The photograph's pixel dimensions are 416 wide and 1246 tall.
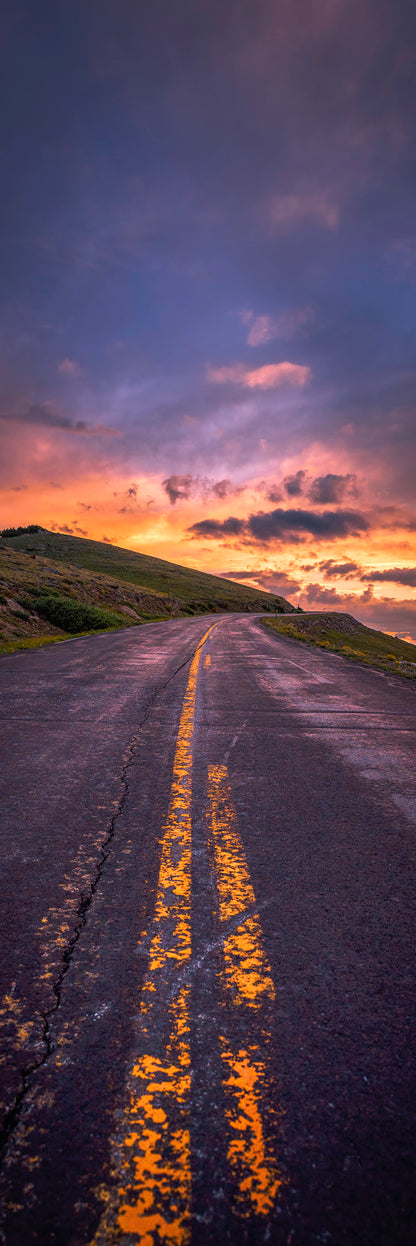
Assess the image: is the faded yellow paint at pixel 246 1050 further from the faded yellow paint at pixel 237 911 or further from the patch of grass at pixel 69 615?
the patch of grass at pixel 69 615

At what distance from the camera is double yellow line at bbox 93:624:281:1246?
4.42ft

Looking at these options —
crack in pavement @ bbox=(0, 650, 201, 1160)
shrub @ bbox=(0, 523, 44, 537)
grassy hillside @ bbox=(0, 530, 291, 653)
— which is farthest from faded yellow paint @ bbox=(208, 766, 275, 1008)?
shrub @ bbox=(0, 523, 44, 537)

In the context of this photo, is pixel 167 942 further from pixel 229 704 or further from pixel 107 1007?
pixel 229 704

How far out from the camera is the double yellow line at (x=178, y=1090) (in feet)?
4.42

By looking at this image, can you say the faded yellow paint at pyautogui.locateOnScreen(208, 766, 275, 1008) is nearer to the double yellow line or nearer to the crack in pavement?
the double yellow line

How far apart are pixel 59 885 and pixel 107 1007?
0.92 meters

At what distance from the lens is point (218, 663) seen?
1286 cm

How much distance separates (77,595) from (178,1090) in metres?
33.0

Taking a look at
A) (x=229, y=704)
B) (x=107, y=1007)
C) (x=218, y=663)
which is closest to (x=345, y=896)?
(x=107, y=1007)

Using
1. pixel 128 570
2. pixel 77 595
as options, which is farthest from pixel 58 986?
pixel 128 570

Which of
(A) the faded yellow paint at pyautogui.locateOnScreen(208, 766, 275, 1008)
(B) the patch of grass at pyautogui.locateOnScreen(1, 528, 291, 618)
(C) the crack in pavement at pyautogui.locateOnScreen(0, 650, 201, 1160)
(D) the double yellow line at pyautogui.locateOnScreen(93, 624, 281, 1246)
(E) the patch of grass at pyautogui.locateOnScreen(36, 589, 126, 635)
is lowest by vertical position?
(C) the crack in pavement at pyautogui.locateOnScreen(0, 650, 201, 1160)

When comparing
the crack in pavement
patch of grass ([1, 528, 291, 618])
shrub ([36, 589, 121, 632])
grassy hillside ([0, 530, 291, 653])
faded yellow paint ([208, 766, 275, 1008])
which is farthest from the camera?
patch of grass ([1, 528, 291, 618])

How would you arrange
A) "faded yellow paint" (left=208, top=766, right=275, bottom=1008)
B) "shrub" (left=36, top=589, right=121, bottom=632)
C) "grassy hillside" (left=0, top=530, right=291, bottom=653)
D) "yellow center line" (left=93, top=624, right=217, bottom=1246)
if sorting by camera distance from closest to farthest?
"yellow center line" (left=93, top=624, right=217, bottom=1246), "faded yellow paint" (left=208, top=766, right=275, bottom=1008), "grassy hillside" (left=0, top=530, right=291, bottom=653), "shrub" (left=36, top=589, right=121, bottom=632)

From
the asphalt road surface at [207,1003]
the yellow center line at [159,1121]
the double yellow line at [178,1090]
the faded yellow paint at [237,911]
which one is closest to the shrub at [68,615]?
the asphalt road surface at [207,1003]
